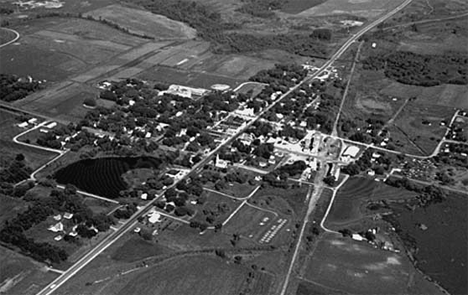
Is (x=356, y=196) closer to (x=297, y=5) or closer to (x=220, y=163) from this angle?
(x=220, y=163)

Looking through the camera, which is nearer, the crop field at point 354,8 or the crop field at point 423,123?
the crop field at point 423,123

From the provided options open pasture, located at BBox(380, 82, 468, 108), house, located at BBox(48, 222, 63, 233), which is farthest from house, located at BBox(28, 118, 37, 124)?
open pasture, located at BBox(380, 82, 468, 108)

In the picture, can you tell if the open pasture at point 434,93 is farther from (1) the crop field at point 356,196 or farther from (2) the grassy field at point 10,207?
(2) the grassy field at point 10,207

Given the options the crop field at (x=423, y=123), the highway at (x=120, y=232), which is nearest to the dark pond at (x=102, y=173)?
the highway at (x=120, y=232)

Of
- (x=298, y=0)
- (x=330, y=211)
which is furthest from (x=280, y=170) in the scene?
(x=298, y=0)

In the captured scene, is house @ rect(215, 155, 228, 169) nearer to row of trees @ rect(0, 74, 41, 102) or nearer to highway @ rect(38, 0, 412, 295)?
highway @ rect(38, 0, 412, 295)

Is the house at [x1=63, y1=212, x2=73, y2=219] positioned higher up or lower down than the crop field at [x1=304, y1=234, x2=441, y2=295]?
higher up

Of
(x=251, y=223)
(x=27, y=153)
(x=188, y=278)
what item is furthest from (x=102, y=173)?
(x=188, y=278)
